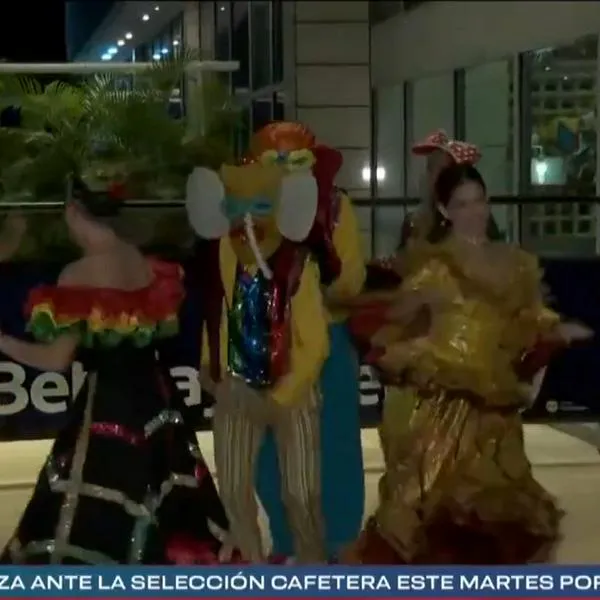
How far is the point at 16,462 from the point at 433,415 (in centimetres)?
116

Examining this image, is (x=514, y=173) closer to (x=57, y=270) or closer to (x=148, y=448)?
(x=57, y=270)

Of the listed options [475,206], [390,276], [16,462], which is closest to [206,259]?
[390,276]

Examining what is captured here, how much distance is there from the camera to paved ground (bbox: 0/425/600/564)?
253 centimetres

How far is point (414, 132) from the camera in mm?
3113

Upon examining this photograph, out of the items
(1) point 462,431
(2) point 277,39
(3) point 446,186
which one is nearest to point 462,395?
(1) point 462,431

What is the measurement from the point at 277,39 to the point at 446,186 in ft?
1.92

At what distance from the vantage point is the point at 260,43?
2820 millimetres

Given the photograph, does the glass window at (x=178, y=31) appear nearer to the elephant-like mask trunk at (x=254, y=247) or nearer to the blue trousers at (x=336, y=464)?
the elephant-like mask trunk at (x=254, y=247)

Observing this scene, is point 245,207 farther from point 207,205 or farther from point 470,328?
point 470,328

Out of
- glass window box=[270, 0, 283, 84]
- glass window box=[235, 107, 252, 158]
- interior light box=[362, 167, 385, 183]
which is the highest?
glass window box=[270, 0, 283, 84]

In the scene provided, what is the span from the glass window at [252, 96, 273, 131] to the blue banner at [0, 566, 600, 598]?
942 mm

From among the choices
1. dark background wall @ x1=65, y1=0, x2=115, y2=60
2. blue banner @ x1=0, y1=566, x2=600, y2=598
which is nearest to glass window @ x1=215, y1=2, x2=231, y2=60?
dark background wall @ x1=65, y1=0, x2=115, y2=60

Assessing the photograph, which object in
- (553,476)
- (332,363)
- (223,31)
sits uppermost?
(223,31)

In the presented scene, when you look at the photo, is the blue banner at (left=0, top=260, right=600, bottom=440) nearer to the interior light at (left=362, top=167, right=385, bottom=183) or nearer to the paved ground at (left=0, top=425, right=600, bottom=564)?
the paved ground at (left=0, top=425, right=600, bottom=564)
